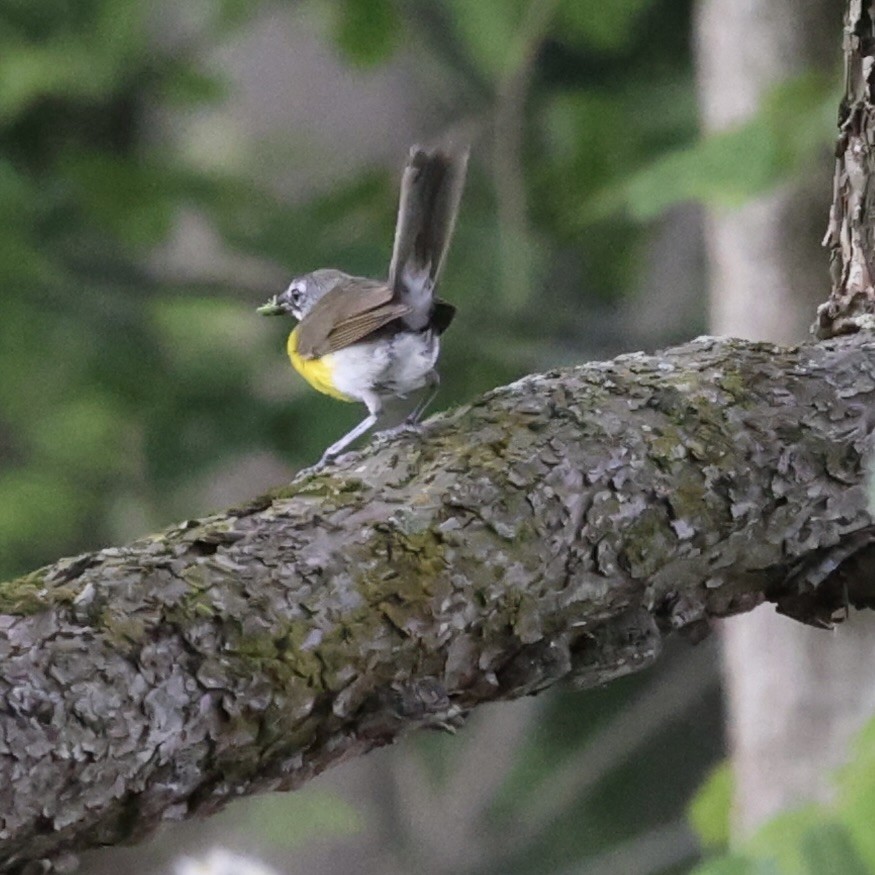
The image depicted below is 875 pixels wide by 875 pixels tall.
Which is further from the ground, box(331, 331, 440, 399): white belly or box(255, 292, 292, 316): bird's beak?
box(255, 292, 292, 316): bird's beak

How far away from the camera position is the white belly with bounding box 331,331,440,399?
209 cm

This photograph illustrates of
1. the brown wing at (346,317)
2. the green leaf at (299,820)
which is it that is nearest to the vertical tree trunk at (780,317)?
the brown wing at (346,317)

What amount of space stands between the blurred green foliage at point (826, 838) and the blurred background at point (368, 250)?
55.9 inches

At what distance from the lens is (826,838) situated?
1.08m

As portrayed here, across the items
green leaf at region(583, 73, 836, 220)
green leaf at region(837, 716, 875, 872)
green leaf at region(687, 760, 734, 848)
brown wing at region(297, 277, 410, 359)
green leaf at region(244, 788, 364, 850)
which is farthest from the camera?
green leaf at region(244, 788, 364, 850)

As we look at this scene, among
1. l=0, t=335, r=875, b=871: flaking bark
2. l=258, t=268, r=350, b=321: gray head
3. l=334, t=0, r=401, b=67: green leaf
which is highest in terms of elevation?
l=334, t=0, r=401, b=67: green leaf

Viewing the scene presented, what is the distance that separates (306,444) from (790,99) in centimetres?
178

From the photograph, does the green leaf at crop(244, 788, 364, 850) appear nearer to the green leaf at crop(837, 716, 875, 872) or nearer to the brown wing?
the brown wing

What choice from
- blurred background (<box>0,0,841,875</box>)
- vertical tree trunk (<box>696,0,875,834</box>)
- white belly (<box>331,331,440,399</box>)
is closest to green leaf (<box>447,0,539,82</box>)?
blurred background (<box>0,0,841,875</box>)

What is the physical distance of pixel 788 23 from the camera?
3.16 m

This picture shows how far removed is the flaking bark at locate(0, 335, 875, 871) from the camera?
42.8 inches

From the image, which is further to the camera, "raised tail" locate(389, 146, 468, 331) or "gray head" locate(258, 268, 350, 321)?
"gray head" locate(258, 268, 350, 321)

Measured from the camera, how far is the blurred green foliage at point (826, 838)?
1044 mm

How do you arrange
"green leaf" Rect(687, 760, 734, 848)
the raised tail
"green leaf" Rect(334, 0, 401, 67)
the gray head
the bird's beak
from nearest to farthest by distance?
the raised tail
the gray head
the bird's beak
"green leaf" Rect(687, 760, 734, 848)
"green leaf" Rect(334, 0, 401, 67)
